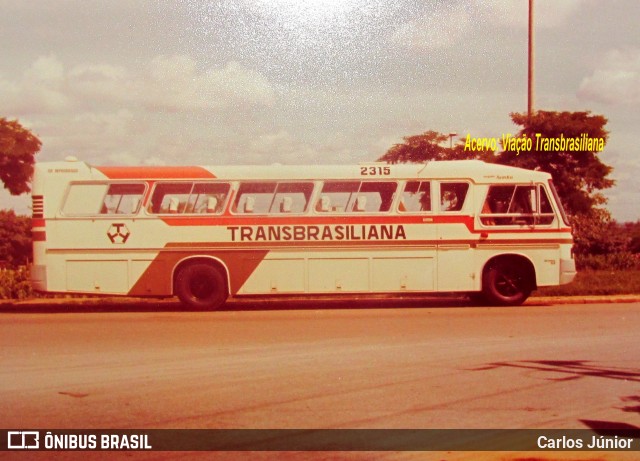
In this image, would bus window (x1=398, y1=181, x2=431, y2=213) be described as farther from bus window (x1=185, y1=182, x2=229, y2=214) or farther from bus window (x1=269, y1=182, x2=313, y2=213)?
bus window (x1=185, y1=182, x2=229, y2=214)

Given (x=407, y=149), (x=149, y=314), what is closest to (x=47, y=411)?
(x=149, y=314)

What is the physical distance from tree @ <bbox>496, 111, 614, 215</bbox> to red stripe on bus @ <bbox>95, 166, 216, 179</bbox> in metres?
10.7

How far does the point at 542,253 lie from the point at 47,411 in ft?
36.2

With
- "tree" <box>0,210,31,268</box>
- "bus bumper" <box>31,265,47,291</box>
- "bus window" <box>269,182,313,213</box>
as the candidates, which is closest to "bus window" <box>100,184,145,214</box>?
"bus bumper" <box>31,265,47,291</box>

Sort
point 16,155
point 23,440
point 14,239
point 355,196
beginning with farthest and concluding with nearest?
point 14,239 → point 16,155 → point 355,196 → point 23,440

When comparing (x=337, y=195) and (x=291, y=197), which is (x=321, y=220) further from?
(x=291, y=197)

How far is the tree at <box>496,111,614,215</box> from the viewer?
77.4 ft

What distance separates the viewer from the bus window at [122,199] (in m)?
15.7

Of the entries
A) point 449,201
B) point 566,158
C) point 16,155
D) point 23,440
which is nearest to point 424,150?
point 566,158

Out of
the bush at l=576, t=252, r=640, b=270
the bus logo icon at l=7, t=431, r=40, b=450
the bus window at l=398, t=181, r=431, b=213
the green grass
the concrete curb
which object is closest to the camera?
the bus logo icon at l=7, t=431, r=40, b=450

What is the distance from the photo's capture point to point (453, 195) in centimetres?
1598

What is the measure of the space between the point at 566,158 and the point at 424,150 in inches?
162

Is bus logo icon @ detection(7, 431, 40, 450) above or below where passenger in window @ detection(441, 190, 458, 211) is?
below

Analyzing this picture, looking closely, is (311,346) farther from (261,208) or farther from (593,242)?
(593,242)
